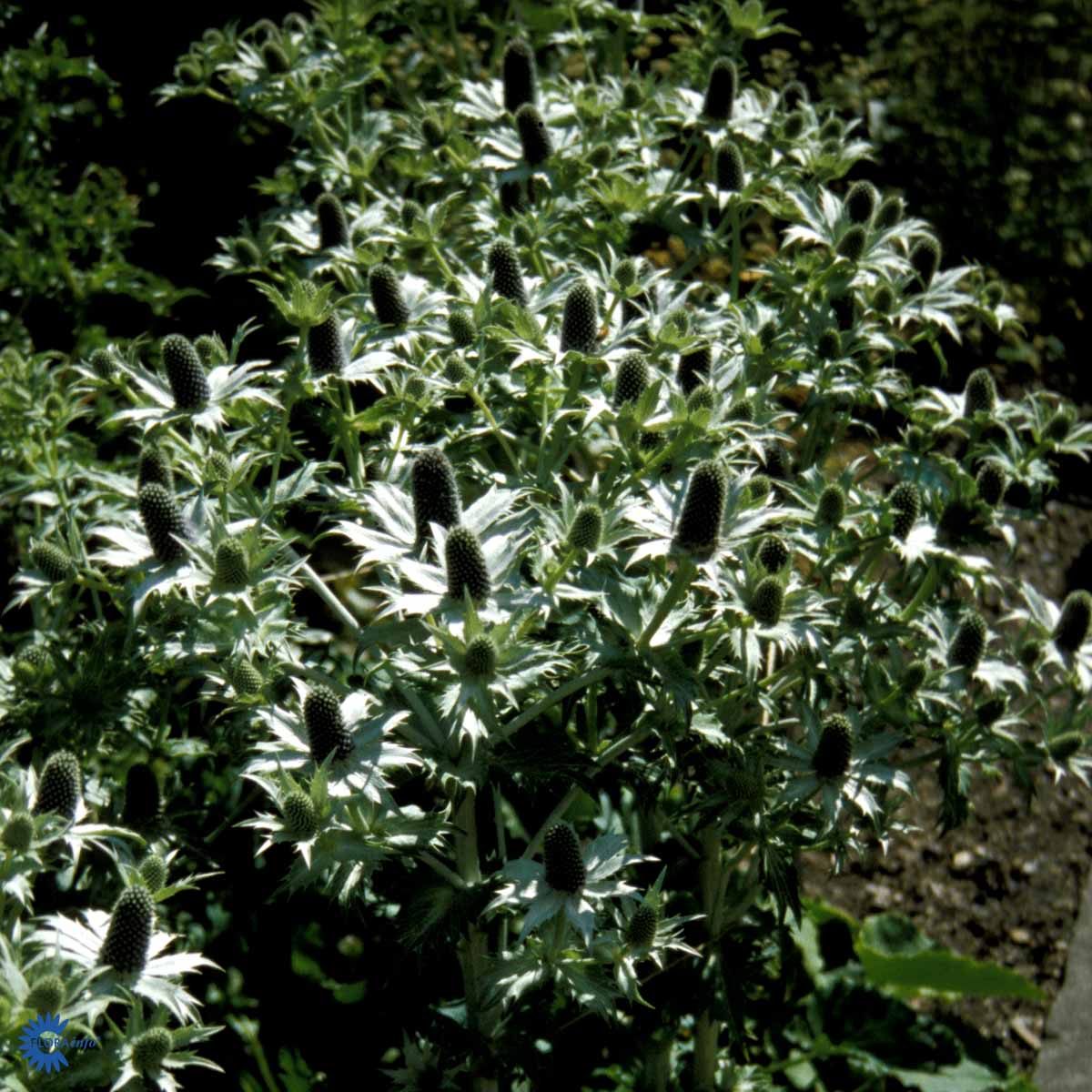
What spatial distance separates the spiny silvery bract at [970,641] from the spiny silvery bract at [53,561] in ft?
5.67

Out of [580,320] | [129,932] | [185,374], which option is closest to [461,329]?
[580,320]

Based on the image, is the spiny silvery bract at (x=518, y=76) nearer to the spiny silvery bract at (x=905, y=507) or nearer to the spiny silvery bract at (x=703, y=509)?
the spiny silvery bract at (x=905, y=507)

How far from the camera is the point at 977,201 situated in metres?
6.09

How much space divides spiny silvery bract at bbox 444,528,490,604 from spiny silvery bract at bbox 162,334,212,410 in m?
0.72

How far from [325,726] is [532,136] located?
176cm

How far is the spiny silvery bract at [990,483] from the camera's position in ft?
8.89

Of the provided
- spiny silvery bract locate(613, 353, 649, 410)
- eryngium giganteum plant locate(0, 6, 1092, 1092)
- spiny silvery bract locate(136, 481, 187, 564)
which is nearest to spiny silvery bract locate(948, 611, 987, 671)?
eryngium giganteum plant locate(0, 6, 1092, 1092)

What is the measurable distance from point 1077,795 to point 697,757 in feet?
7.24

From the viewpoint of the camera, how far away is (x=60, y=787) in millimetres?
2316

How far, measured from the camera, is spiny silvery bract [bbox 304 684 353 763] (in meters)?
2.16

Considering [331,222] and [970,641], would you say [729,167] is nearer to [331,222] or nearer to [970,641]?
[331,222]

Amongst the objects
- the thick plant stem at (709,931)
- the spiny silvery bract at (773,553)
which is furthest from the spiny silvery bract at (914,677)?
the thick plant stem at (709,931)

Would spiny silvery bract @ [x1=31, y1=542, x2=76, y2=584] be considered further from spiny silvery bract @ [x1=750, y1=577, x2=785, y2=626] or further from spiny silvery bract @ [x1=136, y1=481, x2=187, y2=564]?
spiny silvery bract @ [x1=750, y1=577, x2=785, y2=626]

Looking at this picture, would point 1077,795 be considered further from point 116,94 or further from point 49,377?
point 116,94
